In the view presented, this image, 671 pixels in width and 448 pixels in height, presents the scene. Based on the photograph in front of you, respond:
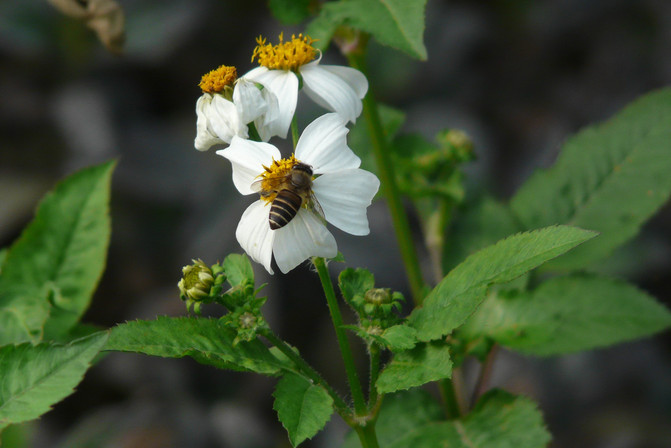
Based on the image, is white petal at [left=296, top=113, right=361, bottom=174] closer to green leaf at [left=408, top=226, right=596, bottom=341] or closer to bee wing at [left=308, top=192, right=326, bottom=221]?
bee wing at [left=308, top=192, right=326, bottom=221]

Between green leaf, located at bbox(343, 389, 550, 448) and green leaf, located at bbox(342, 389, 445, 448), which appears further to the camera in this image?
green leaf, located at bbox(342, 389, 445, 448)

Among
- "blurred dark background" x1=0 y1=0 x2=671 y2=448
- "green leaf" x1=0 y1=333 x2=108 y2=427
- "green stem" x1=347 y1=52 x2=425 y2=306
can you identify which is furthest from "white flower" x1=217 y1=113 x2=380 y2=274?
"blurred dark background" x1=0 y1=0 x2=671 y2=448

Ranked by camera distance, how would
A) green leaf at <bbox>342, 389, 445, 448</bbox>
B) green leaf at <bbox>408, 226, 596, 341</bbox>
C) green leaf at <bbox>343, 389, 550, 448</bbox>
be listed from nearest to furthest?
green leaf at <bbox>408, 226, 596, 341</bbox>
green leaf at <bbox>343, 389, 550, 448</bbox>
green leaf at <bbox>342, 389, 445, 448</bbox>

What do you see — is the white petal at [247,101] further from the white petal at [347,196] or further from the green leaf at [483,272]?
the green leaf at [483,272]

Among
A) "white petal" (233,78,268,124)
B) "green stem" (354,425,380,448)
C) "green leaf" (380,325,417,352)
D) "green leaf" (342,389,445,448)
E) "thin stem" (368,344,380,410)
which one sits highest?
"white petal" (233,78,268,124)

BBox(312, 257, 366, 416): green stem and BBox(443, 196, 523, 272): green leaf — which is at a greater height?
BBox(312, 257, 366, 416): green stem

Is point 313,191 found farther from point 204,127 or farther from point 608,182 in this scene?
point 608,182

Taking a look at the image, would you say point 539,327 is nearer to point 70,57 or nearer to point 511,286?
point 511,286

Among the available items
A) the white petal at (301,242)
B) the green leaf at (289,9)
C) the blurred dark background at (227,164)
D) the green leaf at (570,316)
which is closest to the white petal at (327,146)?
the white petal at (301,242)

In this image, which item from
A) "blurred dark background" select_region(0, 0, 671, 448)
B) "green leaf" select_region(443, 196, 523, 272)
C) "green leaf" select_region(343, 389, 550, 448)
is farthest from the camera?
"blurred dark background" select_region(0, 0, 671, 448)
